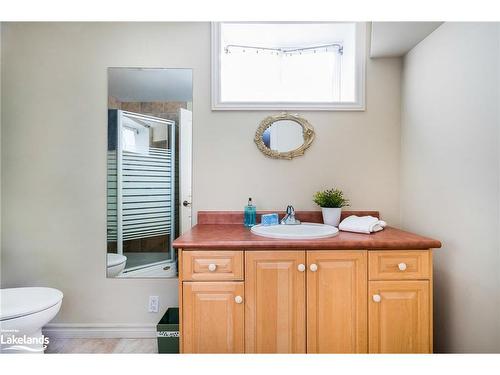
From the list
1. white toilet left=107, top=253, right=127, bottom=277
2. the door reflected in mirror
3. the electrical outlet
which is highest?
the door reflected in mirror

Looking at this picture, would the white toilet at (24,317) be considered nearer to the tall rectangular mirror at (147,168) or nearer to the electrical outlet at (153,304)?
the tall rectangular mirror at (147,168)

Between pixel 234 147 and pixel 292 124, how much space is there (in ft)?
1.48

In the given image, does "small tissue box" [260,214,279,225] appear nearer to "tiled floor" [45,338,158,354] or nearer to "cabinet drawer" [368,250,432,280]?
"cabinet drawer" [368,250,432,280]

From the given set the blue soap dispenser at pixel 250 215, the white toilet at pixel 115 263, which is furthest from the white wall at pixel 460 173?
the white toilet at pixel 115 263

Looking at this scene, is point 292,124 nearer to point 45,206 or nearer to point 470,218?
point 470,218

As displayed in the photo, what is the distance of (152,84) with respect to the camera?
1.94 m

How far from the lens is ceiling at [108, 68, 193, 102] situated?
1.93 meters

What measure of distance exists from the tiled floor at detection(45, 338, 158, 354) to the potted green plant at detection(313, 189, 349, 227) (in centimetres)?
145

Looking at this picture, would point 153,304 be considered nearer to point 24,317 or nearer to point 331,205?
point 24,317

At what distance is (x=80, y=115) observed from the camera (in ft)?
6.41

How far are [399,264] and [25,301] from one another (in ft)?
6.94

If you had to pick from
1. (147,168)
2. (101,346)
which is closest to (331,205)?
(147,168)

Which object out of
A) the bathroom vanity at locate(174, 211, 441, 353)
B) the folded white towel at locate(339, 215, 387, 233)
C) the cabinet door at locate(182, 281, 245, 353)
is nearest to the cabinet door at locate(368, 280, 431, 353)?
the bathroom vanity at locate(174, 211, 441, 353)

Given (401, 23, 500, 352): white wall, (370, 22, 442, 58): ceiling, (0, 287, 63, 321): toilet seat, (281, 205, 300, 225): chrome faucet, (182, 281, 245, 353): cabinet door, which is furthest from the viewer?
(281, 205, 300, 225): chrome faucet
